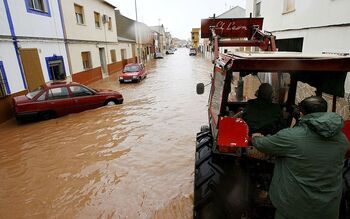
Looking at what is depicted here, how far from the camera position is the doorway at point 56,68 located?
11.7 m

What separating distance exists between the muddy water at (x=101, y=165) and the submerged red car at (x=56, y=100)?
0.37 m

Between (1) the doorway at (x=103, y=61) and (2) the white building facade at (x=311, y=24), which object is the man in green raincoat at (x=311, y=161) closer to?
(2) the white building facade at (x=311, y=24)

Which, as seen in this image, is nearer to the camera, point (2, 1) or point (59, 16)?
point (2, 1)

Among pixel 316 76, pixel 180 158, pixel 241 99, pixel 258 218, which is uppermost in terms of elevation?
pixel 316 76

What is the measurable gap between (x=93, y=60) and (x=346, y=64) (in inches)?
689

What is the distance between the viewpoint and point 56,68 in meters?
12.6

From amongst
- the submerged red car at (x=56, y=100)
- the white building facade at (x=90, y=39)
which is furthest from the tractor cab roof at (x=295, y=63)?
the white building facade at (x=90, y=39)

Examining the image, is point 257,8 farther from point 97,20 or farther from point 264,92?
point 264,92

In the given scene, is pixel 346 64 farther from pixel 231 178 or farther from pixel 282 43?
pixel 282 43

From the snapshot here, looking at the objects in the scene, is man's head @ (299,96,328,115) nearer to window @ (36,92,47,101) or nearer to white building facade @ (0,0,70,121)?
window @ (36,92,47,101)

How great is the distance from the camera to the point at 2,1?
8.51 metres

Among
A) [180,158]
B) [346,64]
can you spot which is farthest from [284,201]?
[180,158]

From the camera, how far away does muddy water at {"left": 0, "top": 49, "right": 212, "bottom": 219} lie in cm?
400

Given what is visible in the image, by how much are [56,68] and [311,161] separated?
13412mm
